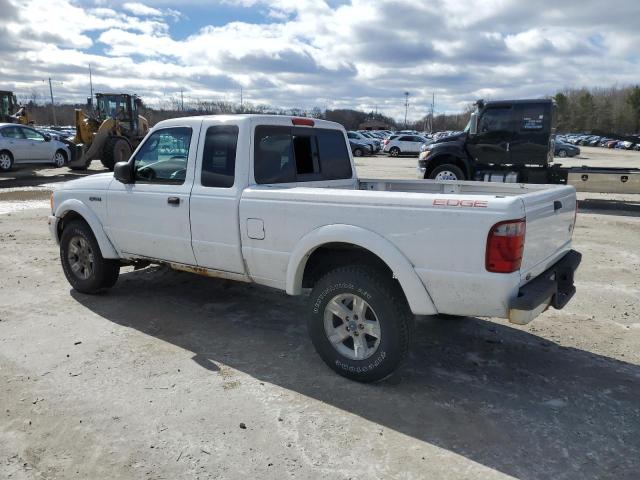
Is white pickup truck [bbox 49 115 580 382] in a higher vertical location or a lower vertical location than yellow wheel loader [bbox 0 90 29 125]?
lower

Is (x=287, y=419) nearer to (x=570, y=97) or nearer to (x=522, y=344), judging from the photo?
(x=522, y=344)

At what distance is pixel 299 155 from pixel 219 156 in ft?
2.44

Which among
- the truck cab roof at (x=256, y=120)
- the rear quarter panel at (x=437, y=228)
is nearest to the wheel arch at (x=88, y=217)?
the truck cab roof at (x=256, y=120)

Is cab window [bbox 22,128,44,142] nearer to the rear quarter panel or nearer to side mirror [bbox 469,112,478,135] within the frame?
side mirror [bbox 469,112,478,135]

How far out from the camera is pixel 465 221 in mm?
3191

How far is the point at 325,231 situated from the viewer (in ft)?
12.3

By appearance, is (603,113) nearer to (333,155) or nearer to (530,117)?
(530,117)

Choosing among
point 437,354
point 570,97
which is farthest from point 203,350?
point 570,97

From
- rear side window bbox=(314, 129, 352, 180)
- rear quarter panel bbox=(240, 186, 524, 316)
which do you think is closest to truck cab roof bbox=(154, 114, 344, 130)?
rear side window bbox=(314, 129, 352, 180)

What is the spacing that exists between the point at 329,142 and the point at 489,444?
317 cm

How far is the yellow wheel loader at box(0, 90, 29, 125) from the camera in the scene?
909 inches

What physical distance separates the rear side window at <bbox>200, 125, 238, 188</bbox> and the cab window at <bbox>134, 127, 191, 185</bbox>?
264mm

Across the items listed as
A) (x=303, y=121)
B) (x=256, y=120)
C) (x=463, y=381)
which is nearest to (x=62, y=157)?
(x=303, y=121)

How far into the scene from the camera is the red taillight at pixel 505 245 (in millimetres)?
3123
